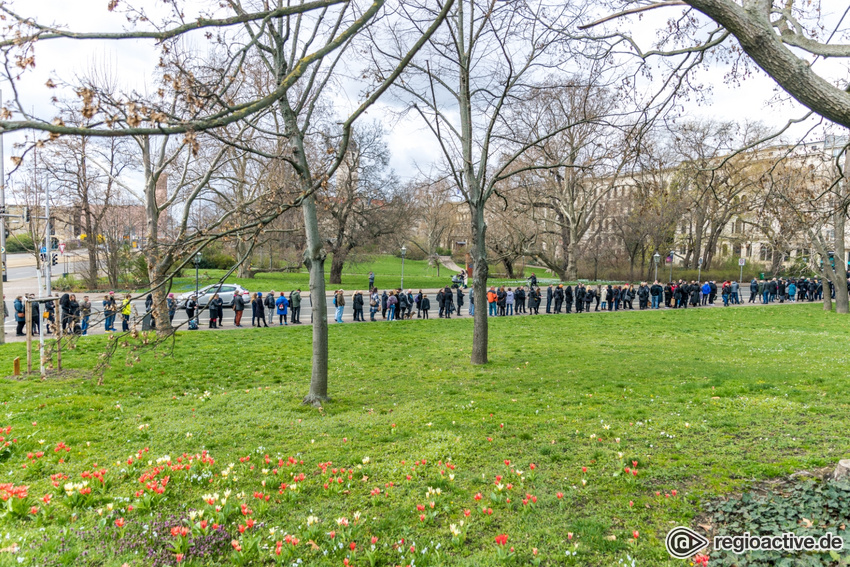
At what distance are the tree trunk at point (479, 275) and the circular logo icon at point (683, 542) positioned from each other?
7911 mm

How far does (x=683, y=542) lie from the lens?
422 centimetres

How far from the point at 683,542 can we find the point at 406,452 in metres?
3.28

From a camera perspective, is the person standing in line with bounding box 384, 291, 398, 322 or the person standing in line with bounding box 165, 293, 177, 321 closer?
the person standing in line with bounding box 165, 293, 177, 321

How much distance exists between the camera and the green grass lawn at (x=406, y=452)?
4359mm

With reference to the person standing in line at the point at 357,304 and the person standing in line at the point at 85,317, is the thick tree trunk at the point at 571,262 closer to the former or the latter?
the person standing in line at the point at 357,304

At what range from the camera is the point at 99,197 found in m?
38.9

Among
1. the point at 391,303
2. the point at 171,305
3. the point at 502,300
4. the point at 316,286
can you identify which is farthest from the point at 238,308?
the point at 316,286

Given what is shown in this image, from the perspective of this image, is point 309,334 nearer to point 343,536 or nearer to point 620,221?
point 343,536

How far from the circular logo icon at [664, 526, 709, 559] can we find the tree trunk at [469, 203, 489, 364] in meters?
7.91

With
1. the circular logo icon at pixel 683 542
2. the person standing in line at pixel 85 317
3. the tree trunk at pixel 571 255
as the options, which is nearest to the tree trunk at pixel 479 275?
the person standing in line at pixel 85 317

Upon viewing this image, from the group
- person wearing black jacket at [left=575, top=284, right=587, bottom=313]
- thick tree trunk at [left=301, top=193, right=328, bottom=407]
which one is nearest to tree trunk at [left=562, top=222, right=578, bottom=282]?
person wearing black jacket at [left=575, top=284, right=587, bottom=313]

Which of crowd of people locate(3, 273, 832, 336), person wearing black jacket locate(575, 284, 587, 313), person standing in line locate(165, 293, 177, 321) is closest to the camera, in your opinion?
person standing in line locate(165, 293, 177, 321)

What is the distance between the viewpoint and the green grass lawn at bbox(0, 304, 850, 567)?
4359mm

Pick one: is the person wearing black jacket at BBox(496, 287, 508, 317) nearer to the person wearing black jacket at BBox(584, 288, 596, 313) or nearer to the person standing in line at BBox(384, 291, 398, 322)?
the person wearing black jacket at BBox(584, 288, 596, 313)
